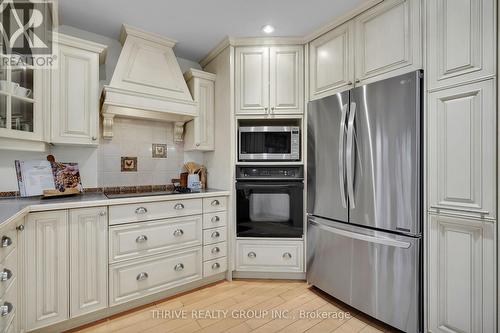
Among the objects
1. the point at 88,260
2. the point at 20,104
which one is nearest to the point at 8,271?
the point at 88,260

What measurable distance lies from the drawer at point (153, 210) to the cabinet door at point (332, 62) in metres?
1.51

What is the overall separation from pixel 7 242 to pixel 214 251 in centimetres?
152

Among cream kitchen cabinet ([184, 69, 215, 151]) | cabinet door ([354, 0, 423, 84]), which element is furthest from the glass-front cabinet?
cabinet door ([354, 0, 423, 84])

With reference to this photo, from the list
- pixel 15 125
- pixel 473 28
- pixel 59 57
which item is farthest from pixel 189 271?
pixel 473 28

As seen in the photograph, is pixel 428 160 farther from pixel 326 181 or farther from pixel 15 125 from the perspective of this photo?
pixel 15 125

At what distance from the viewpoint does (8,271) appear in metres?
1.22

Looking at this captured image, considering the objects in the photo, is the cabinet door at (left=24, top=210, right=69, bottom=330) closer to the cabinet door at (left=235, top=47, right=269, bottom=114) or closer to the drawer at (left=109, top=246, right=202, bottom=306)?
the drawer at (left=109, top=246, right=202, bottom=306)

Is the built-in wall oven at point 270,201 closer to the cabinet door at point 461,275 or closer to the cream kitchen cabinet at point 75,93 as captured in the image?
the cabinet door at point 461,275

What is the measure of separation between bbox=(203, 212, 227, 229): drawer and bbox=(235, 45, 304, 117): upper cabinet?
40.6 inches

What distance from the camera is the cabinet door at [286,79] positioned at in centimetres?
241

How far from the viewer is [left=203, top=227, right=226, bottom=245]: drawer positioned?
2340 millimetres

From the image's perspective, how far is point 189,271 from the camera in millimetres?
2238

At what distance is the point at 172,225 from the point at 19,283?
0.98m

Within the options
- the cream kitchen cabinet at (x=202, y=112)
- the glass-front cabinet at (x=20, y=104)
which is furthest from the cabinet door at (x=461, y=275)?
the glass-front cabinet at (x=20, y=104)
